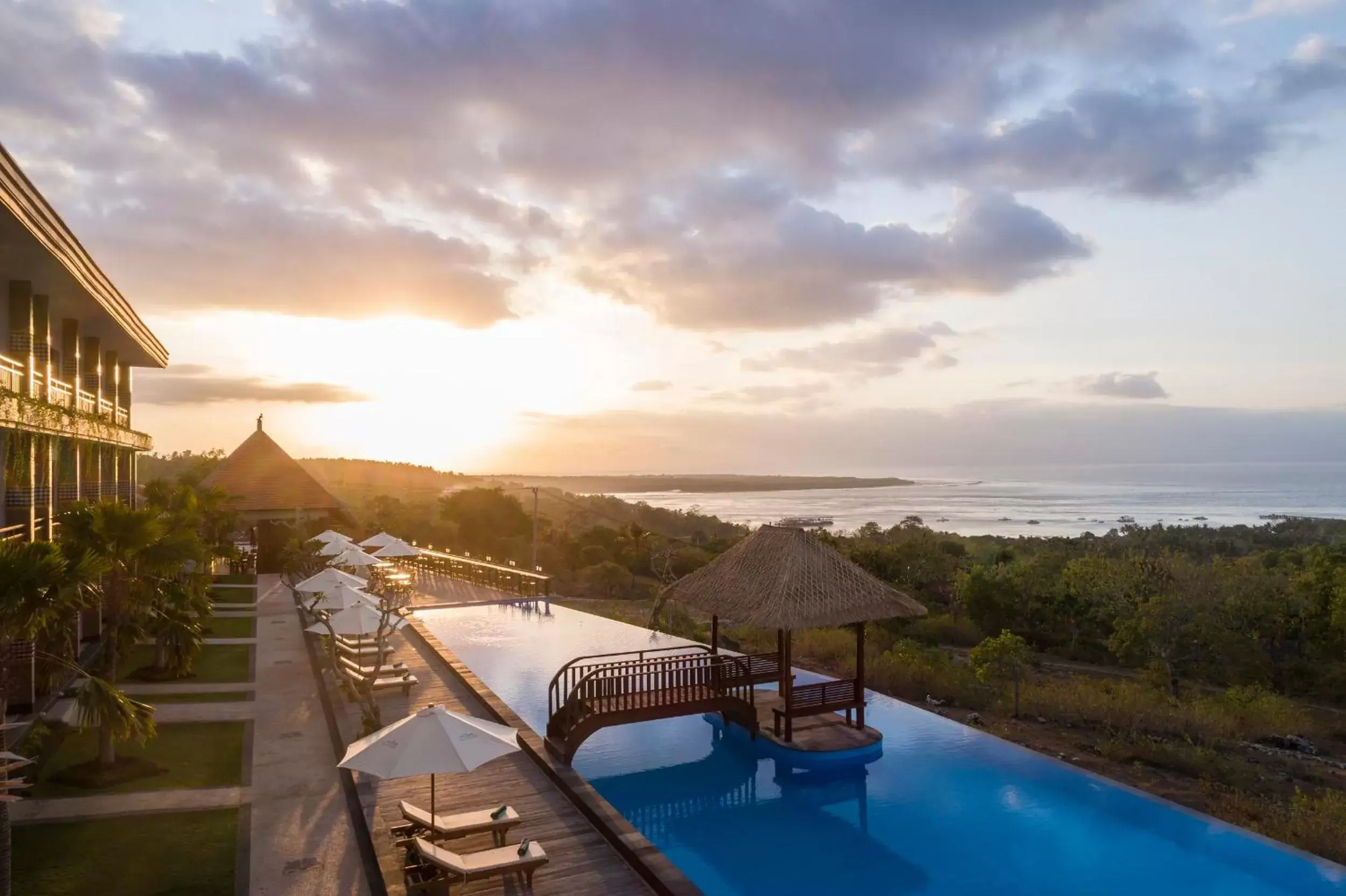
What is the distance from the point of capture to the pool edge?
803 cm

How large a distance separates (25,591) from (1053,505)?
14637 centimetres

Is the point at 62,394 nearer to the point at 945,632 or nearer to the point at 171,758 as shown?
the point at 171,758

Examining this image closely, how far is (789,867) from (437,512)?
3988 cm

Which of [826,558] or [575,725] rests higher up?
[826,558]

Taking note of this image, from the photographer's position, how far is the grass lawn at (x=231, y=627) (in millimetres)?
20094

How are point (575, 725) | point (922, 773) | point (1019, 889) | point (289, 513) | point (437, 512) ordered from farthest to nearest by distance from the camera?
1. point (437, 512)
2. point (289, 513)
3. point (922, 773)
4. point (575, 725)
5. point (1019, 889)

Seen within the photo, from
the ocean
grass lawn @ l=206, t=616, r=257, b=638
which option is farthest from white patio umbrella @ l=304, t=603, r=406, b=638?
the ocean

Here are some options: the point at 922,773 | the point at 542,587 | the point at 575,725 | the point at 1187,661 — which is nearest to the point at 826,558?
the point at 922,773

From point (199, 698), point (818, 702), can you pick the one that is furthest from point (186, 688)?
point (818, 702)

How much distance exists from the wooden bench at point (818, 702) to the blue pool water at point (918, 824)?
705 mm

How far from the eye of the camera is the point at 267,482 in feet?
107

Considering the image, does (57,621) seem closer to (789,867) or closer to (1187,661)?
(789,867)

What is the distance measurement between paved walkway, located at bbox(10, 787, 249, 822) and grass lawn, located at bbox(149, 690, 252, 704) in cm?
449

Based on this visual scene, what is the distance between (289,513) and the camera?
31.9 m
